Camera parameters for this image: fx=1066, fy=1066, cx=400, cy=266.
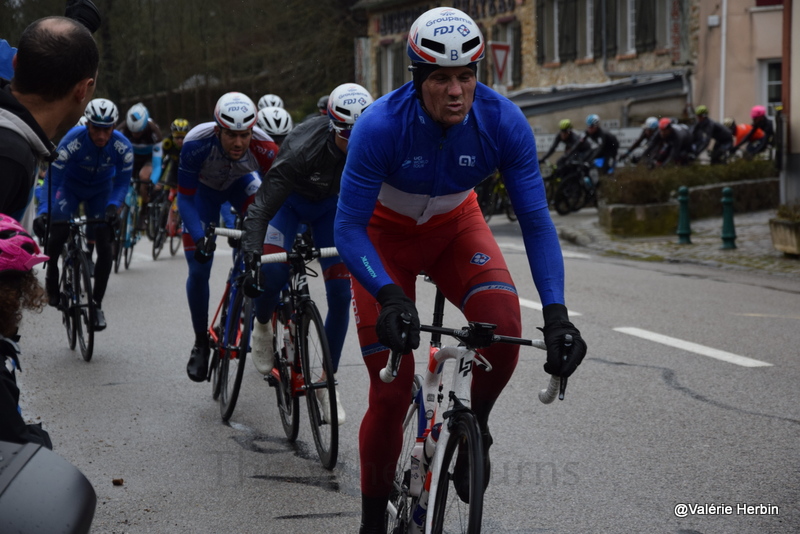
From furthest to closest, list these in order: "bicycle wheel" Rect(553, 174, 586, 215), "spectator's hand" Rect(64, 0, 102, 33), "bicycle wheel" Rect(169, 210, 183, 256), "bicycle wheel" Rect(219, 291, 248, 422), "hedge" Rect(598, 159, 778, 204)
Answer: "bicycle wheel" Rect(553, 174, 586, 215) → "hedge" Rect(598, 159, 778, 204) → "bicycle wheel" Rect(169, 210, 183, 256) → "bicycle wheel" Rect(219, 291, 248, 422) → "spectator's hand" Rect(64, 0, 102, 33)

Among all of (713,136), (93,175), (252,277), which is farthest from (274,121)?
(713,136)

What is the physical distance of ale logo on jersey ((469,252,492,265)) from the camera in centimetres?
386

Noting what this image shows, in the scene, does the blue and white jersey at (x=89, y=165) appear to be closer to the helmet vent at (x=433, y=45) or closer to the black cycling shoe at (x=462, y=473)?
the helmet vent at (x=433, y=45)

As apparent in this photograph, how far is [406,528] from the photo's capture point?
369 centimetres

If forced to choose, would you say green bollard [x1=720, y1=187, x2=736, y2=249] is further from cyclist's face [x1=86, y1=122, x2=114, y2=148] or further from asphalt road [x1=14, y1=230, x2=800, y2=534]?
cyclist's face [x1=86, y1=122, x2=114, y2=148]

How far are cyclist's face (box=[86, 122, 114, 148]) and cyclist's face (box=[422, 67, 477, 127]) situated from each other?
6300 mm

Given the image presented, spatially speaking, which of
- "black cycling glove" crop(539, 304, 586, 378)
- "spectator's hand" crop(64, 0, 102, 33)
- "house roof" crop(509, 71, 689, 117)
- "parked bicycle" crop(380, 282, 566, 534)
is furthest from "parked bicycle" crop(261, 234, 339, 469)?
"house roof" crop(509, 71, 689, 117)

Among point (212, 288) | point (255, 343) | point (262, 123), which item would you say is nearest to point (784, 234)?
point (212, 288)

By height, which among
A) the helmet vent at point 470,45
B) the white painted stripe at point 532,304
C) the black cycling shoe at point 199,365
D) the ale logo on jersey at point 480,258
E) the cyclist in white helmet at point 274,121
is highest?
the helmet vent at point 470,45

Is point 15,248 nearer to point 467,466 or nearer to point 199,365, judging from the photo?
point 467,466

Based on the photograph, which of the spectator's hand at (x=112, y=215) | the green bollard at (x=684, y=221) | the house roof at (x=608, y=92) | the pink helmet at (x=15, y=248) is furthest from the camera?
the house roof at (x=608, y=92)

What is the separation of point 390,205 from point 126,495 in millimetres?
2012

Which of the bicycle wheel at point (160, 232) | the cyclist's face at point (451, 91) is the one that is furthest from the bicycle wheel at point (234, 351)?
the bicycle wheel at point (160, 232)

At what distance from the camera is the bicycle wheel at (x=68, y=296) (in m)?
8.72
